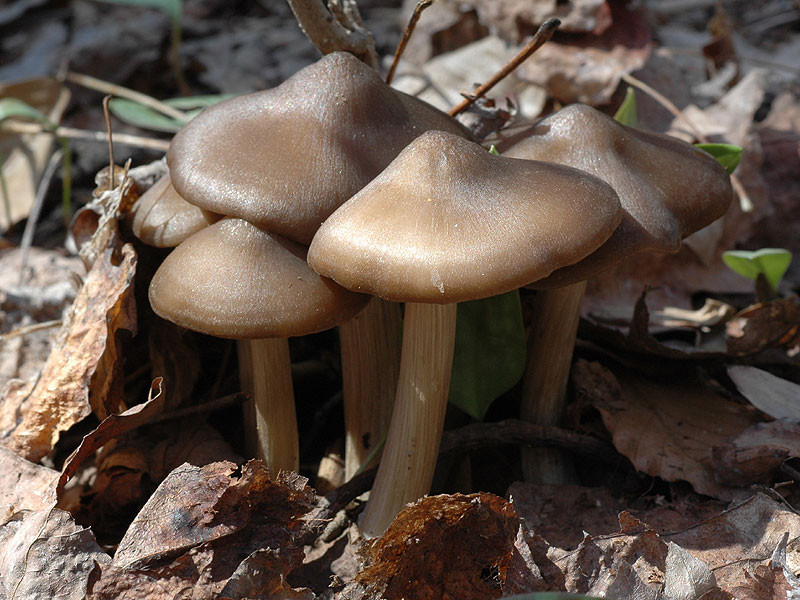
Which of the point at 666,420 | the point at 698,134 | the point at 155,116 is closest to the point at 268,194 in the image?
the point at 666,420

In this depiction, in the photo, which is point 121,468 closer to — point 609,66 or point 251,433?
point 251,433

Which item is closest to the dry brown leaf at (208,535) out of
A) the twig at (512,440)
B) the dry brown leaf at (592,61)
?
the twig at (512,440)

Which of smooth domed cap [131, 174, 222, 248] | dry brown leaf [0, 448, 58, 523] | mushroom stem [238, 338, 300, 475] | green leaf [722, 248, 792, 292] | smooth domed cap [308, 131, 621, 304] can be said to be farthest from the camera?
green leaf [722, 248, 792, 292]

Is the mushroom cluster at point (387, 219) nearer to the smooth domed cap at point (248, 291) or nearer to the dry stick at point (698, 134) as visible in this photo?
the smooth domed cap at point (248, 291)

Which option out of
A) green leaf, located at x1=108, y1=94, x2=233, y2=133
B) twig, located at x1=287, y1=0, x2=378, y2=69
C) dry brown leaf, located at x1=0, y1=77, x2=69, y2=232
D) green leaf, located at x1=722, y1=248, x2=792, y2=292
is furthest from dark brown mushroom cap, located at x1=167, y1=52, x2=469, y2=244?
dry brown leaf, located at x1=0, y1=77, x2=69, y2=232

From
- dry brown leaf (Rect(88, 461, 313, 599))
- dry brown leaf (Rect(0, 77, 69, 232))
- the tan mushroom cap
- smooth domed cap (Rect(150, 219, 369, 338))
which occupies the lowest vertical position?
dry brown leaf (Rect(0, 77, 69, 232))

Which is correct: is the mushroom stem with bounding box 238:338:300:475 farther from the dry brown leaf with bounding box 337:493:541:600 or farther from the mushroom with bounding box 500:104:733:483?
the mushroom with bounding box 500:104:733:483

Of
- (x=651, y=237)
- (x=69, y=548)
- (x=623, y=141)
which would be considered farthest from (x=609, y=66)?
(x=69, y=548)
